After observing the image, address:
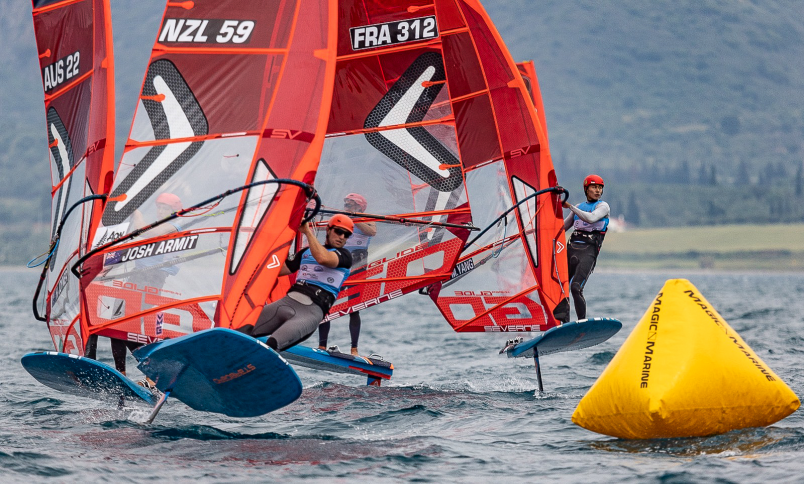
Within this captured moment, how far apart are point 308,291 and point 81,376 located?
215 centimetres

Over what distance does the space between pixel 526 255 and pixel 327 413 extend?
444cm

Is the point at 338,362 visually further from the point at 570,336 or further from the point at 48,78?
the point at 48,78

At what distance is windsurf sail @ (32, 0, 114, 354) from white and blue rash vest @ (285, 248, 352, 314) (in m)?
1.99

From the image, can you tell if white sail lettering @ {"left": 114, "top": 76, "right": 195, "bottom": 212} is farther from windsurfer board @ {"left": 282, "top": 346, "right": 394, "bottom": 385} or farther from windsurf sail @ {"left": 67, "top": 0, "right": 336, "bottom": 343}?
windsurfer board @ {"left": 282, "top": 346, "right": 394, "bottom": 385}

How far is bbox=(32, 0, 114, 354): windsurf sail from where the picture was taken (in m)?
9.80

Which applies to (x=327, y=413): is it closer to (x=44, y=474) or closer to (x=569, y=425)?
(x=569, y=425)

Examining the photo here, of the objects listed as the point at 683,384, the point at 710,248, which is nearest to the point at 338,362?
the point at 683,384

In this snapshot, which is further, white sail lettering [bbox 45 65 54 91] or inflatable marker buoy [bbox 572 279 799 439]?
white sail lettering [bbox 45 65 54 91]

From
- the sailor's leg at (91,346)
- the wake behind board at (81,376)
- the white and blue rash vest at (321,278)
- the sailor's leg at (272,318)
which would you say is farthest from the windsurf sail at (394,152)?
the wake behind board at (81,376)

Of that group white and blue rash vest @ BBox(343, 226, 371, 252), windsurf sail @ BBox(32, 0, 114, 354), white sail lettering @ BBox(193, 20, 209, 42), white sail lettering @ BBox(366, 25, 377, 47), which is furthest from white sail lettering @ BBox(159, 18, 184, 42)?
white and blue rash vest @ BBox(343, 226, 371, 252)

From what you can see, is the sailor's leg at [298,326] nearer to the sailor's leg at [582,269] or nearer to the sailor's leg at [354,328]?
the sailor's leg at [354,328]

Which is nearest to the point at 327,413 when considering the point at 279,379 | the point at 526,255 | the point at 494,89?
the point at 279,379

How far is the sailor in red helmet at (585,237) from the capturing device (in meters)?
12.8

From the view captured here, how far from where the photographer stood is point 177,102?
9703mm
